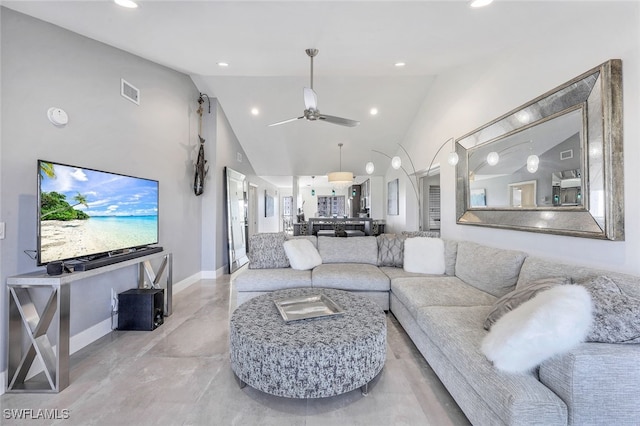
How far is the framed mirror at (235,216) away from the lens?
17.3 feet

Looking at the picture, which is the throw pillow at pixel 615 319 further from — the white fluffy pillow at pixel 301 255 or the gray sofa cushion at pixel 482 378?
the white fluffy pillow at pixel 301 255

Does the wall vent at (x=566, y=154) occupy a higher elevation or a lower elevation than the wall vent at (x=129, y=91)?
lower

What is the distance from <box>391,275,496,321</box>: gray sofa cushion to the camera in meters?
2.28

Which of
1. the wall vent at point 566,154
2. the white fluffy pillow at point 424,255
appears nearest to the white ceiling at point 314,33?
the wall vent at point 566,154

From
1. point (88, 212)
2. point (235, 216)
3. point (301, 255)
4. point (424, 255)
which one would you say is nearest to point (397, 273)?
point (424, 255)

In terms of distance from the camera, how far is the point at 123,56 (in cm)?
→ 290

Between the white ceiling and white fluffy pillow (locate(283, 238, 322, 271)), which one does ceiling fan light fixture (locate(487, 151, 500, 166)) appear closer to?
the white ceiling

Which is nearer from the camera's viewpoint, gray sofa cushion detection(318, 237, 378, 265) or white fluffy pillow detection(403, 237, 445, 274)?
white fluffy pillow detection(403, 237, 445, 274)

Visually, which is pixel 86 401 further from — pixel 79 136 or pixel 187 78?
pixel 187 78

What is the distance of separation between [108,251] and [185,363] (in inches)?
47.6

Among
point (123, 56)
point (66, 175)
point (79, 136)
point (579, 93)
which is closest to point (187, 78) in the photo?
point (123, 56)

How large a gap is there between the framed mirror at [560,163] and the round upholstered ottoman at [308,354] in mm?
1634

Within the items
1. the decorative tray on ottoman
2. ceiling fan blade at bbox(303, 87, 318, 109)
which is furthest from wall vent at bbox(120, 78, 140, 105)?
the decorative tray on ottoman

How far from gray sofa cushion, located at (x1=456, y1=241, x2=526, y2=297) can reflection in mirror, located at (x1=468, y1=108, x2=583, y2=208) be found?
508 mm
